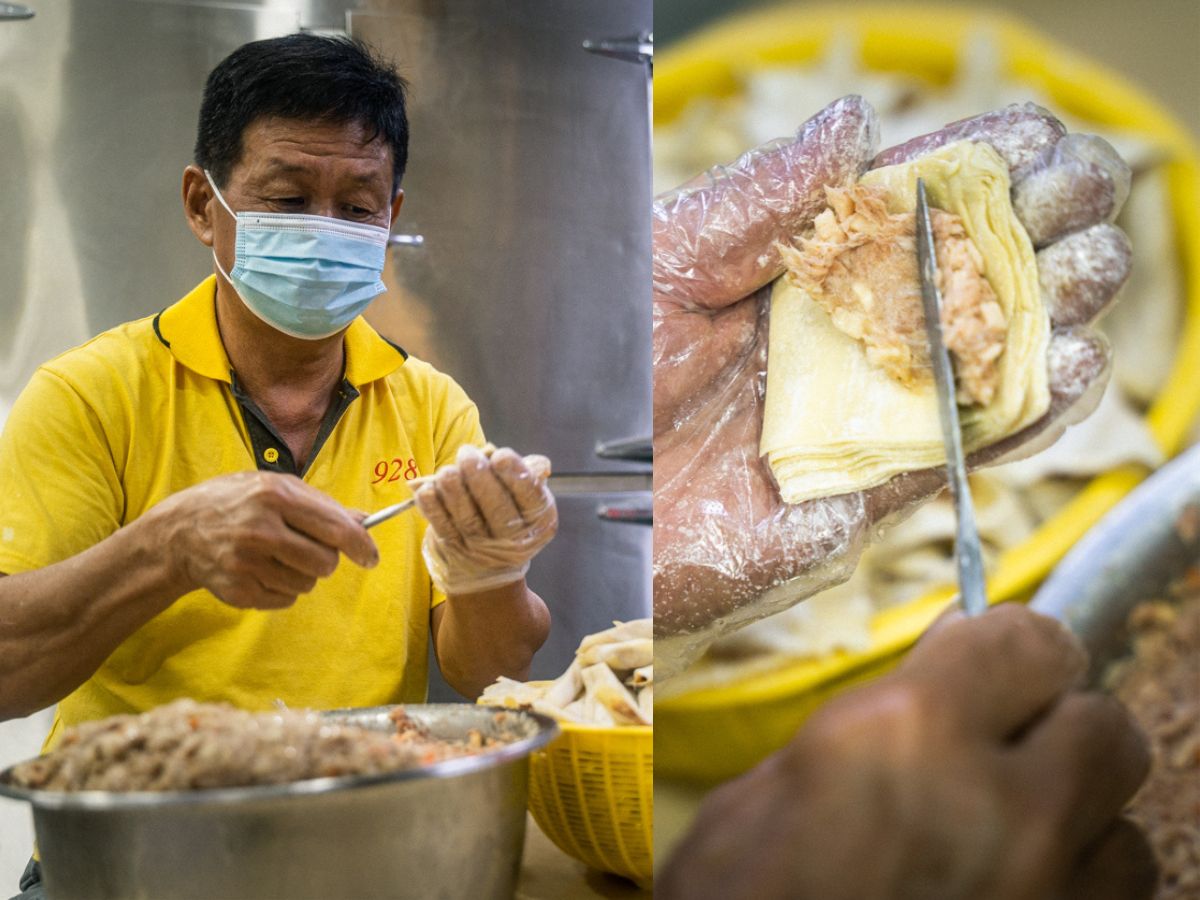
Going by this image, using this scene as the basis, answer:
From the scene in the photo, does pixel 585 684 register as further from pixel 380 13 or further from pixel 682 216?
pixel 380 13

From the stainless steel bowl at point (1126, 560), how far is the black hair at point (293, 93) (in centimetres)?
122

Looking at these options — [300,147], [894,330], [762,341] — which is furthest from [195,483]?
[894,330]

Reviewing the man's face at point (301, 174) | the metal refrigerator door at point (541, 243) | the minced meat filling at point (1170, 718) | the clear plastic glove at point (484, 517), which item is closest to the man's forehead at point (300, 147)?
the man's face at point (301, 174)

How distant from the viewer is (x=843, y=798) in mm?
995

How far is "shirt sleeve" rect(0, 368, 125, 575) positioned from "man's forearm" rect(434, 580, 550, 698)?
544 millimetres

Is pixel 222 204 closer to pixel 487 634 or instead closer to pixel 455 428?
pixel 455 428

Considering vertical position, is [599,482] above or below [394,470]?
below

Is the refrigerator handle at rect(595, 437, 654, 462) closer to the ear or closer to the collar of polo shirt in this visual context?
the collar of polo shirt

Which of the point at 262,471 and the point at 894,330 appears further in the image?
the point at 262,471

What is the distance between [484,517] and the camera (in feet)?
5.02

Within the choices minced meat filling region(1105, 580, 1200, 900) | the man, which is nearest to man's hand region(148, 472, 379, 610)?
the man

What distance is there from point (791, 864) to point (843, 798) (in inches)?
3.0

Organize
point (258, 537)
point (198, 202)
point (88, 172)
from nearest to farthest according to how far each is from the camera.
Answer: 1. point (258, 537)
2. point (198, 202)
3. point (88, 172)

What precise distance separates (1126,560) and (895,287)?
349mm
